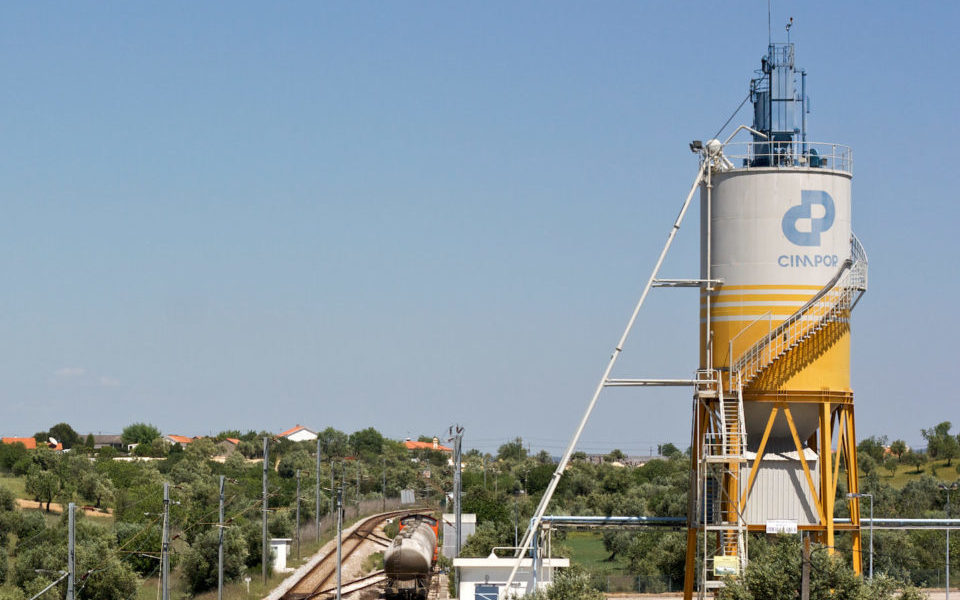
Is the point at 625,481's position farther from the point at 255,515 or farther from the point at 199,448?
the point at 199,448

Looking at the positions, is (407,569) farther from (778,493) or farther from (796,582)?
(796,582)

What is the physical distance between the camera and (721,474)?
40750 millimetres

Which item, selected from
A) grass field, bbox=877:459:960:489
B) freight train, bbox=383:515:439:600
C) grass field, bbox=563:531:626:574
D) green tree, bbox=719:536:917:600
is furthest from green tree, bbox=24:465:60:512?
grass field, bbox=877:459:960:489

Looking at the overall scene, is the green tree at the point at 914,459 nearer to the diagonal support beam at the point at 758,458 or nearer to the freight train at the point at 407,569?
the freight train at the point at 407,569

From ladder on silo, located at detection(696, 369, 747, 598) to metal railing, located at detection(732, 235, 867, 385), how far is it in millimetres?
619

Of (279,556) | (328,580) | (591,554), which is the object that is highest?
(279,556)

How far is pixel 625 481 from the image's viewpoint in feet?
432

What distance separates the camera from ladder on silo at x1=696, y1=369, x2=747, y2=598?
132 ft

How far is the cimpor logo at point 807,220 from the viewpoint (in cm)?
4106

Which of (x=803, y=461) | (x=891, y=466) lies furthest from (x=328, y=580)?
(x=891, y=466)

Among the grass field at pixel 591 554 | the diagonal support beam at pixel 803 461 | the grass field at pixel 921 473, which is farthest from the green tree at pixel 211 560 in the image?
the grass field at pixel 921 473

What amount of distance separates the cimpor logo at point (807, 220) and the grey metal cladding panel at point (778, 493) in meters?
7.40

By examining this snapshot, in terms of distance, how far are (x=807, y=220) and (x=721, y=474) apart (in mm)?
8733

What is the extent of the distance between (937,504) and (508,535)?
45095 millimetres
